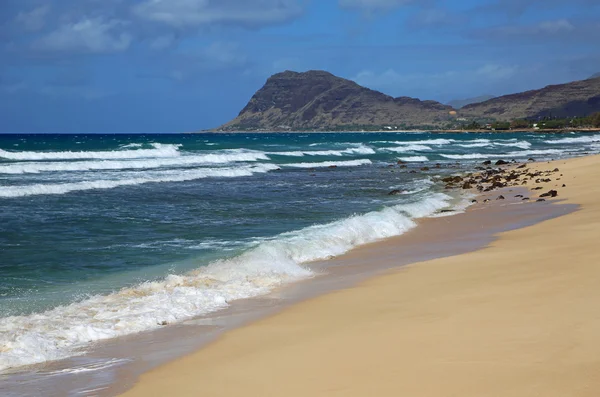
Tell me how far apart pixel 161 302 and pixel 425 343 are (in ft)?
11.6

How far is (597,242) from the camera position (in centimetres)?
953

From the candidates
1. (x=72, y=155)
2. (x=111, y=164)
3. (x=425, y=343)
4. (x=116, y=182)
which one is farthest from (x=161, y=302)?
(x=72, y=155)

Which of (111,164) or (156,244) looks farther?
(111,164)

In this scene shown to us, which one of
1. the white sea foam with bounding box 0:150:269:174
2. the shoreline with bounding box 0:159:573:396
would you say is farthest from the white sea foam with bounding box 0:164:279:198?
the shoreline with bounding box 0:159:573:396

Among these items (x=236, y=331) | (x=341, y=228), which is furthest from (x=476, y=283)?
(x=341, y=228)

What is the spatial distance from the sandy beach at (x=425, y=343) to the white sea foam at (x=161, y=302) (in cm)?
119

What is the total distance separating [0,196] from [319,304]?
1608cm

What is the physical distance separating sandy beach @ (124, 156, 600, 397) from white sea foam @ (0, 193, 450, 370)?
1.19m

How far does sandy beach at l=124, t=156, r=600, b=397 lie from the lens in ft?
14.5

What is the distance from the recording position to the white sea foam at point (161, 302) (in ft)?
20.4

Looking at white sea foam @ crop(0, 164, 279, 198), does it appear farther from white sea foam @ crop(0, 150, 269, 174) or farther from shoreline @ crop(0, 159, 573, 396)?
shoreline @ crop(0, 159, 573, 396)

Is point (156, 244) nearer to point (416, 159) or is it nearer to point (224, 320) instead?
point (224, 320)

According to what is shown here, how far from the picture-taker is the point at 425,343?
17.4ft

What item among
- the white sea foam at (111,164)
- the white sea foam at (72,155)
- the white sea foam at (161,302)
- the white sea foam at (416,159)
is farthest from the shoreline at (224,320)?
the white sea foam at (72,155)
